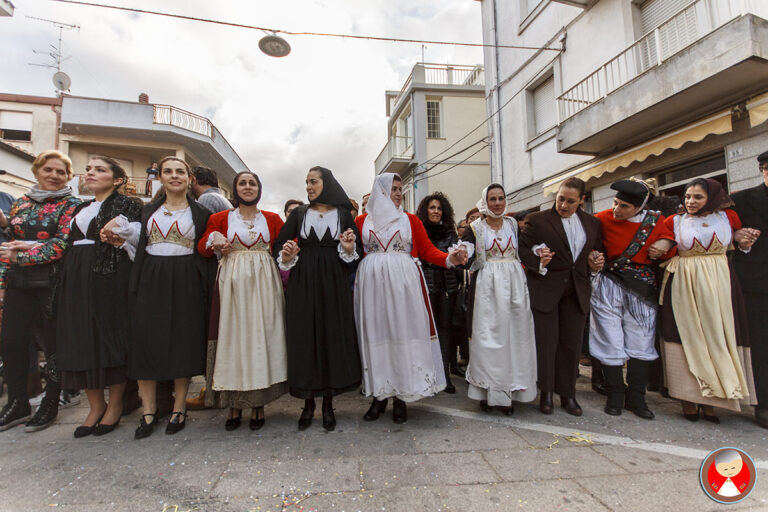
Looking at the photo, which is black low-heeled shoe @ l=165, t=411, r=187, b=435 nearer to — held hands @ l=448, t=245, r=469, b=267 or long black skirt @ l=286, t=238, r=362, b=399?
long black skirt @ l=286, t=238, r=362, b=399

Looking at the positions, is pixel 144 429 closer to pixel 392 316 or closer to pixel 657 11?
pixel 392 316

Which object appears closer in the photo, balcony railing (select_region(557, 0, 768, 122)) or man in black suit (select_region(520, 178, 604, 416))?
man in black suit (select_region(520, 178, 604, 416))

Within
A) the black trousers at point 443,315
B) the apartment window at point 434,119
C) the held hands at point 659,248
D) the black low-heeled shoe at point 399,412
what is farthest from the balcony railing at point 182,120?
the held hands at point 659,248

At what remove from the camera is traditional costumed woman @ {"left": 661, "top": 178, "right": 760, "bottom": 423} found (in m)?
3.13

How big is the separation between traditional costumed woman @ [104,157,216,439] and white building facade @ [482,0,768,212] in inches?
295

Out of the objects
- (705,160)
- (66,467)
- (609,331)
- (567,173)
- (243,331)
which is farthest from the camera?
(567,173)

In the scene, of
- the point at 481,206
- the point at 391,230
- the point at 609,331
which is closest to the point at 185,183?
the point at 391,230

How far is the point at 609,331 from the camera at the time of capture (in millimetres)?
3445

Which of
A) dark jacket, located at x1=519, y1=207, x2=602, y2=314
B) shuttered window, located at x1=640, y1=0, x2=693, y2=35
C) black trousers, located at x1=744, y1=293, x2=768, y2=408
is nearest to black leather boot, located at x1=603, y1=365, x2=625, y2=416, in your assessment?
dark jacket, located at x1=519, y1=207, x2=602, y2=314

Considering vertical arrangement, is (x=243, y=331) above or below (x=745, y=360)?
above

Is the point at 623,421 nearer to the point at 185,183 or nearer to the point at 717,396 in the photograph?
the point at 717,396

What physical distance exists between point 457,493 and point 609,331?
7.50 feet

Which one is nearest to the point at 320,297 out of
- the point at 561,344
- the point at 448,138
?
the point at 561,344

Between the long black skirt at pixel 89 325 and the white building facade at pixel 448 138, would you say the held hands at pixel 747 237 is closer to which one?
the long black skirt at pixel 89 325
